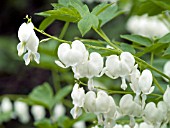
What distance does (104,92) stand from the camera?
1.16 metres

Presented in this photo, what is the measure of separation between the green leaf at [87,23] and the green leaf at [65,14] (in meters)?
0.03

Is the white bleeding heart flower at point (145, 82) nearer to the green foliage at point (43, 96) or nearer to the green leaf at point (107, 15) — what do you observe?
the green leaf at point (107, 15)

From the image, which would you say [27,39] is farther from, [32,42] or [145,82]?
[145,82]

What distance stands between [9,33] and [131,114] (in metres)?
4.31

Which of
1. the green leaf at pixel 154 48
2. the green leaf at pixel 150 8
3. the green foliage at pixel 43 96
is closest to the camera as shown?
the green leaf at pixel 154 48

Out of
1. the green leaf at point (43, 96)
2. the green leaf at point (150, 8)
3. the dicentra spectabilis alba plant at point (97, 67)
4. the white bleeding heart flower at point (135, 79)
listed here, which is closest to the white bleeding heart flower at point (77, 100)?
the dicentra spectabilis alba plant at point (97, 67)

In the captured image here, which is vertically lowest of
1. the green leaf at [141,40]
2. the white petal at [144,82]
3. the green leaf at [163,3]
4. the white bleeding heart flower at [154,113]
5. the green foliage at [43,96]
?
the green foliage at [43,96]

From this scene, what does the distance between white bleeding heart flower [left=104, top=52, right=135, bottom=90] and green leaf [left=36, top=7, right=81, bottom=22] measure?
0.12 meters

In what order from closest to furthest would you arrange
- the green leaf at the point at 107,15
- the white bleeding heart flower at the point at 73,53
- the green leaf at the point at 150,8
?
1. the white bleeding heart flower at the point at 73,53
2. the green leaf at the point at 107,15
3. the green leaf at the point at 150,8

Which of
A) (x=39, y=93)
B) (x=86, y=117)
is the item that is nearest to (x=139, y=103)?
(x=86, y=117)

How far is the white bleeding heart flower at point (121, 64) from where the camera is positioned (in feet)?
3.64

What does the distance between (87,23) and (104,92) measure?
163 millimetres

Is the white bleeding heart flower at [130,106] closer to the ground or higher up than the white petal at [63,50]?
closer to the ground

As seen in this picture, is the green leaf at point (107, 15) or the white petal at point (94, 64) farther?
the green leaf at point (107, 15)
